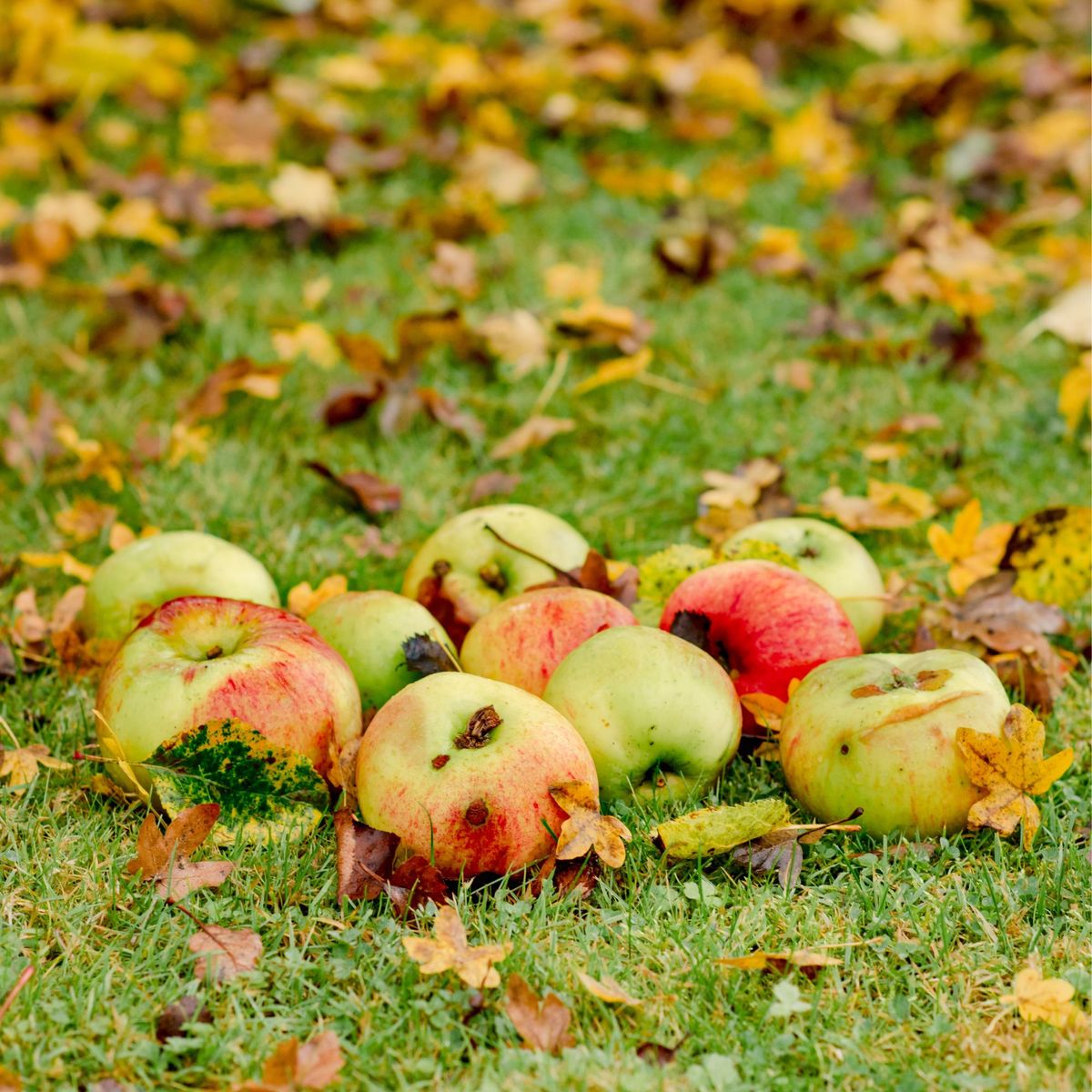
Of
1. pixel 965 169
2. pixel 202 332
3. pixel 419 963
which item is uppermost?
pixel 965 169

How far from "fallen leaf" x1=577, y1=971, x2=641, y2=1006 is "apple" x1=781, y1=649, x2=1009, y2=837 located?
0.55 metres

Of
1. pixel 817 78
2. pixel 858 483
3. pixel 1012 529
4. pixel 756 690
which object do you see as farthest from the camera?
pixel 817 78

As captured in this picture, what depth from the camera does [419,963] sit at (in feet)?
6.06

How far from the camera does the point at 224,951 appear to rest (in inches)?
74.5

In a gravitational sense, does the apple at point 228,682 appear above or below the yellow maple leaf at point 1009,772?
below

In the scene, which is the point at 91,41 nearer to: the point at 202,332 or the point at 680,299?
the point at 202,332

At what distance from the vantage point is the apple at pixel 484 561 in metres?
2.63

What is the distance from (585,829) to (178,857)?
66 cm

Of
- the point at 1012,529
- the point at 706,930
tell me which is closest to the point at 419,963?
the point at 706,930

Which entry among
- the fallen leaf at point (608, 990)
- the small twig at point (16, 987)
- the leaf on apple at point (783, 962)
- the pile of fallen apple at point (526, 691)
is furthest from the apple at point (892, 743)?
the small twig at point (16, 987)

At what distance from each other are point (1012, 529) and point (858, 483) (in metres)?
0.55

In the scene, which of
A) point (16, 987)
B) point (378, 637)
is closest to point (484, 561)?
point (378, 637)

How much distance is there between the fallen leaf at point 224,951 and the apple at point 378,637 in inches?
23.6

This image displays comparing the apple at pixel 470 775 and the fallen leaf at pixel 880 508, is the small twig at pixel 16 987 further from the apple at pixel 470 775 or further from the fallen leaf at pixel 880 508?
the fallen leaf at pixel 880 508
